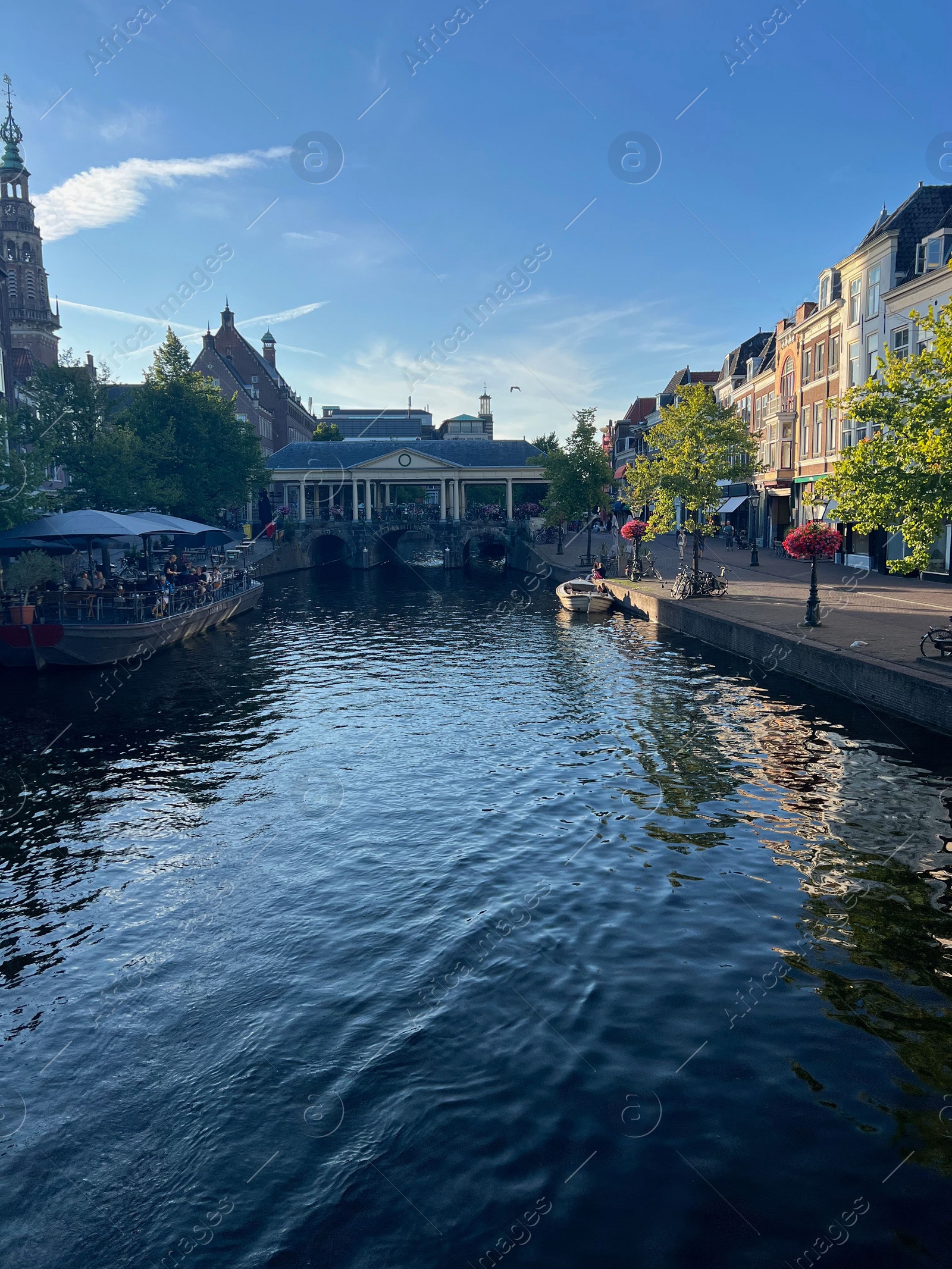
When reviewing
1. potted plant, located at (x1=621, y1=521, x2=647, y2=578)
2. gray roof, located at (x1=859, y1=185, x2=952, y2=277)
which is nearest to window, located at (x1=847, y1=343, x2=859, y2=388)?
gray roof, located at (x1=859, y1=185, x2=952, y2=277)

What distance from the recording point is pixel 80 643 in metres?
27.4

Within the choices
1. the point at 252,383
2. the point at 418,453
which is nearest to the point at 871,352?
the point at 418,453

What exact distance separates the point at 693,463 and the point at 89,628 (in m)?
28.2

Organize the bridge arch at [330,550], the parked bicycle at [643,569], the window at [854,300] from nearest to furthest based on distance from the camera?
the window at [854,300] < the parked bicycle at [643,569] < the bridge arch at [330,550]

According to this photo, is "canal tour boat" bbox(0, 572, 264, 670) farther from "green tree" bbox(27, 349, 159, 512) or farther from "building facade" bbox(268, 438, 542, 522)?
"building facade" bbox(268, 438, 542, 522)

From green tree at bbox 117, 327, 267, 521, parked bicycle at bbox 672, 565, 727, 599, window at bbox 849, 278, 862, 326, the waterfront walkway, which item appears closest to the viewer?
the waterfront walkway

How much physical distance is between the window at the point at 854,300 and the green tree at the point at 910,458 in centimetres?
2594

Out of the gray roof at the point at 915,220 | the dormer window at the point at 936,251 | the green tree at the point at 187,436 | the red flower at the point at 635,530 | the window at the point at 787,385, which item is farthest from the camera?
the window at the point at 787,385

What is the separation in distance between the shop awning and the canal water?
51643mm

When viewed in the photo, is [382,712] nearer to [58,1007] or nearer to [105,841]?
[105,841]

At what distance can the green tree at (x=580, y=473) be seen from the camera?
65.7 meters

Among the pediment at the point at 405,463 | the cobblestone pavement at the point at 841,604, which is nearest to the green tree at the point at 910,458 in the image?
the cobblestone pavement at the point at 841,604

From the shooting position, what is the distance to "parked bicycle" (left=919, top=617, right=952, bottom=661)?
20.4m

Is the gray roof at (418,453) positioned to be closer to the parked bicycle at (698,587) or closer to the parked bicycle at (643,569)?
the parked bicycle at (643,569)
